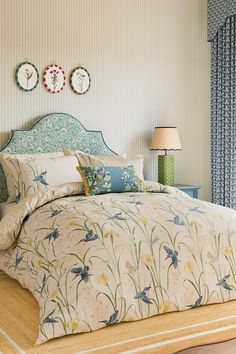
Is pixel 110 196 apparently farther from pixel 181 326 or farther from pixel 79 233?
pixel 181 326

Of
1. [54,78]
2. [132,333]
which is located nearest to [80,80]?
[54,78]

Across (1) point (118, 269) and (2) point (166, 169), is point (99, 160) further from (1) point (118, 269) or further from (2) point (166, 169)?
(1) point (118, 269)

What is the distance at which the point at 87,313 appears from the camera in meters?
2.65

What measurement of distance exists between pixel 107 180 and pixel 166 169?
136cm

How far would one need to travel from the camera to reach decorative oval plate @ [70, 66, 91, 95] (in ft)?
16.2

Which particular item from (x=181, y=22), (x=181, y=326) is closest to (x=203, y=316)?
(x=181, y=326)

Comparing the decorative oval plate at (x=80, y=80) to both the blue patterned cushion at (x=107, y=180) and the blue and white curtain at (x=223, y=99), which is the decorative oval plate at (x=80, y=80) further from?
the blue and white curtain at (x=223, y=99)

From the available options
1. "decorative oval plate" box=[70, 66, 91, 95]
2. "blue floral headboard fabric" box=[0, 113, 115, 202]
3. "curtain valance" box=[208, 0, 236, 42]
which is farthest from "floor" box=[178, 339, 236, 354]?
"curtain valance" box=[208, 0, 236, 42]

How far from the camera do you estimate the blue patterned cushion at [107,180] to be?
3893 mm

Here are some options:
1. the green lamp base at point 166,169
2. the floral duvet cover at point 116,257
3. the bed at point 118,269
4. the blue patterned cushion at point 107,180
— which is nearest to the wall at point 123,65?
the green lamp base at point 166,169

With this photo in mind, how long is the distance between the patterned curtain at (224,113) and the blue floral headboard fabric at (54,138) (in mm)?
1257

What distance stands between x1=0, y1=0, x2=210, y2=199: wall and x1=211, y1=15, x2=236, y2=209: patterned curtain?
12cm

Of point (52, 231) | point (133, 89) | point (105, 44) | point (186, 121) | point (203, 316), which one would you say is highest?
point (105, 44)

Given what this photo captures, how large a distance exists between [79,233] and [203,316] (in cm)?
83
